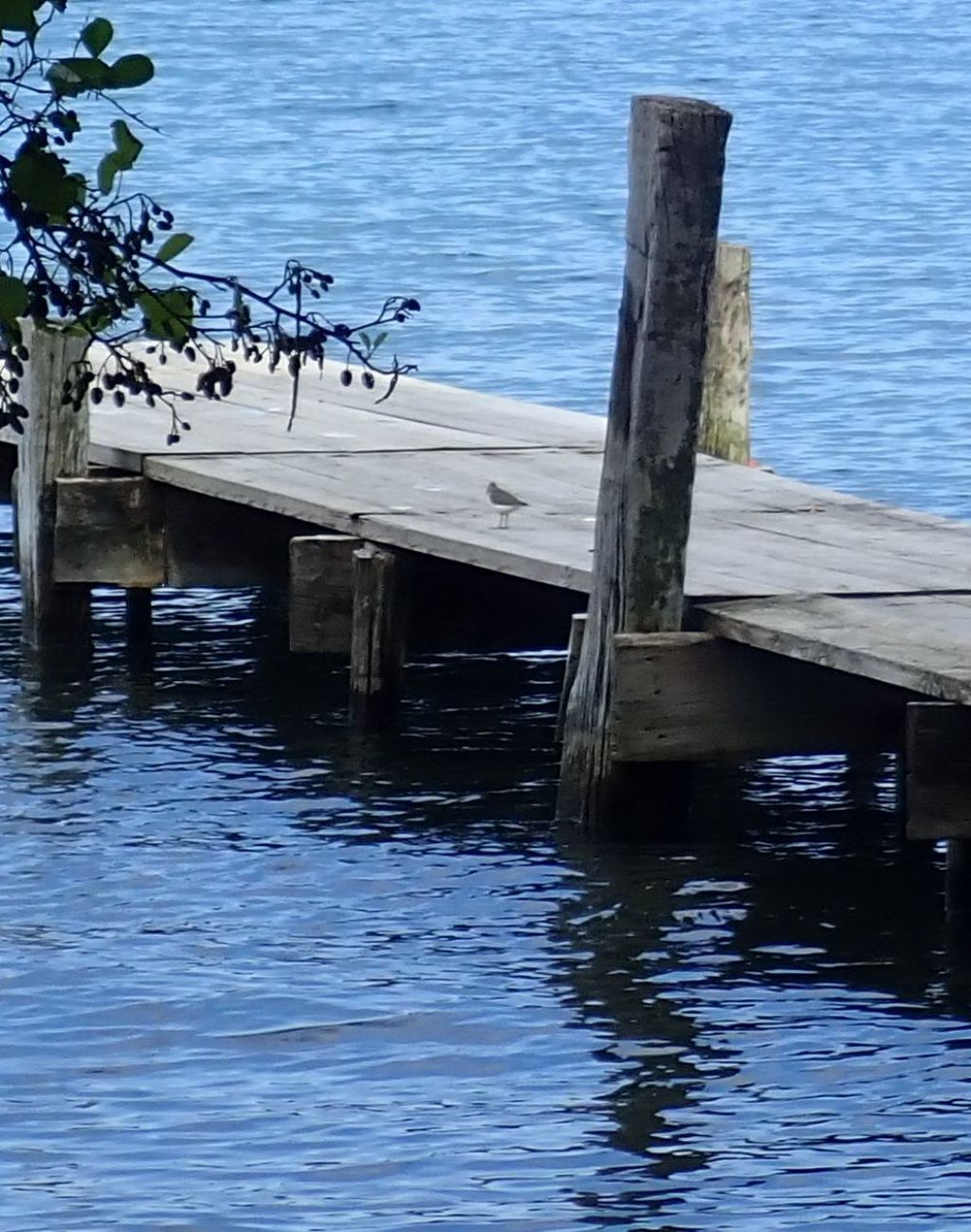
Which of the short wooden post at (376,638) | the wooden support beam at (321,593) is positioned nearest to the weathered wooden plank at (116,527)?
the wooden support beam at (321,593)

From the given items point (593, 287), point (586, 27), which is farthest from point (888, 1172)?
point (586, 27)

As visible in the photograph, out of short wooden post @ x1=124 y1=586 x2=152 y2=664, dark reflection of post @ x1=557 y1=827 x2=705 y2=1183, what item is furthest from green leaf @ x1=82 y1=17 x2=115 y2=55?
short wooden post @ x1=124 y1=586 x2=152 y2=664

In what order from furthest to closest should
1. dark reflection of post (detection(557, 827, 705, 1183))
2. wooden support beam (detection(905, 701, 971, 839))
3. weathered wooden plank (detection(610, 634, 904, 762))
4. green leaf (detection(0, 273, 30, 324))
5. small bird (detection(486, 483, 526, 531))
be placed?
small bird (detection(486, 483, 526, 531)), weathered wooden plank (detection(610, 634, 904, 762)), wooden support beam (detection(905, 701, 971, 839)), dark reflection of post (detection(557, 827, 705, 1183)), green leaf (detection(0, 273, 30, 324))

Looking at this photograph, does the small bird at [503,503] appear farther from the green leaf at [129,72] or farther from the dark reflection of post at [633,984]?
the green leaf at [129,72]

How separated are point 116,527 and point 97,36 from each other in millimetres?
8219

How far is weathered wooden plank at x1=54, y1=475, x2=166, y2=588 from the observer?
40.0 feet

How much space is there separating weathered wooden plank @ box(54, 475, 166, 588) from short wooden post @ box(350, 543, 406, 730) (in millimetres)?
1303

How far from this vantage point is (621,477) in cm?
920

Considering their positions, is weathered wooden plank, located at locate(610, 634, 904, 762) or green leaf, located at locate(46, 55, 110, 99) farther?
weathered wooden plank, located at locate(610, 634, 904, 762)

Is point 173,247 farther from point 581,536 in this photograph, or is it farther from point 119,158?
point 581,536

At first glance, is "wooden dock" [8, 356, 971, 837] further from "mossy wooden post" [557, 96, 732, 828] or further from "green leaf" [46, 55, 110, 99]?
"green leaf" [46, 55, 110, 99]

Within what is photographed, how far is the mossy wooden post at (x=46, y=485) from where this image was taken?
12.2 meters

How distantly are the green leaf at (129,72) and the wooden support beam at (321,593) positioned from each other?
6963mm

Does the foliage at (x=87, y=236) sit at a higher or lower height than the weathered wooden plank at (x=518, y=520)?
higher
